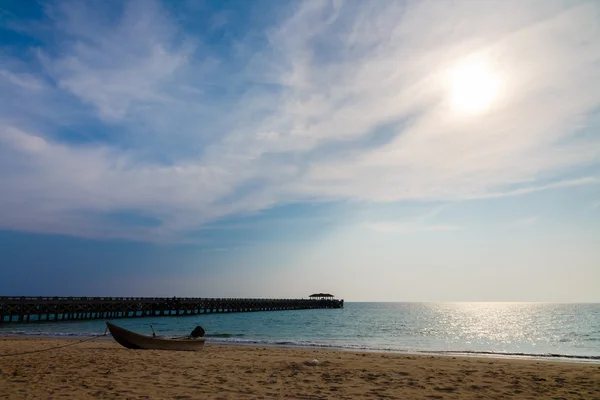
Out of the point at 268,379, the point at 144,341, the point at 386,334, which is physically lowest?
the point at 386,334

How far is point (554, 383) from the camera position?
11.7m

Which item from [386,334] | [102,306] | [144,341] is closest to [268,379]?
[144,341]

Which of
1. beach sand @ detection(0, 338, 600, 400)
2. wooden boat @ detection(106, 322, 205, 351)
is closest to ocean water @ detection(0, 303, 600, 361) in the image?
wooden boat @ detection(106, 322, 205, 351)

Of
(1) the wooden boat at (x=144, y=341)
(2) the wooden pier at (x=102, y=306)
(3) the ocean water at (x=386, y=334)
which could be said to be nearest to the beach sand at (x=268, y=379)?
(1) the wooden boat at (x=144, y=341)

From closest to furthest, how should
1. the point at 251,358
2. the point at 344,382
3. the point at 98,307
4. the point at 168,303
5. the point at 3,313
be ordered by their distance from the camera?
1. the point at 344,382
2. the point at 251,358
3. the point at 3,313
4. the point at 98,307
5. the point at 168,303

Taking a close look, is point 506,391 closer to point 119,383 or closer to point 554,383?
point 554,383

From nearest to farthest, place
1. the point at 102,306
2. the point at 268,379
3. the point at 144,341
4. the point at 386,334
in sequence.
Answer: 1. the point at 268,379
2. the point at 144,341
3. the point at 386,334
4. the point at 102,306

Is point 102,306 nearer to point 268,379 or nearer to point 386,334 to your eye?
point 386,334

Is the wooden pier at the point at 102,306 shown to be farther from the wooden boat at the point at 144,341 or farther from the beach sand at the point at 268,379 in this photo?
the beach sand at the point at 268,379

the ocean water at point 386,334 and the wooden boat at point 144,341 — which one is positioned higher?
the wooden boat at point 144,341

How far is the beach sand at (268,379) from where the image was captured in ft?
31.2

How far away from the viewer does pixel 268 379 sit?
11438 mm

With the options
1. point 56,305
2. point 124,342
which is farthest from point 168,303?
point 124,342

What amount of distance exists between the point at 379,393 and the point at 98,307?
5406cm
